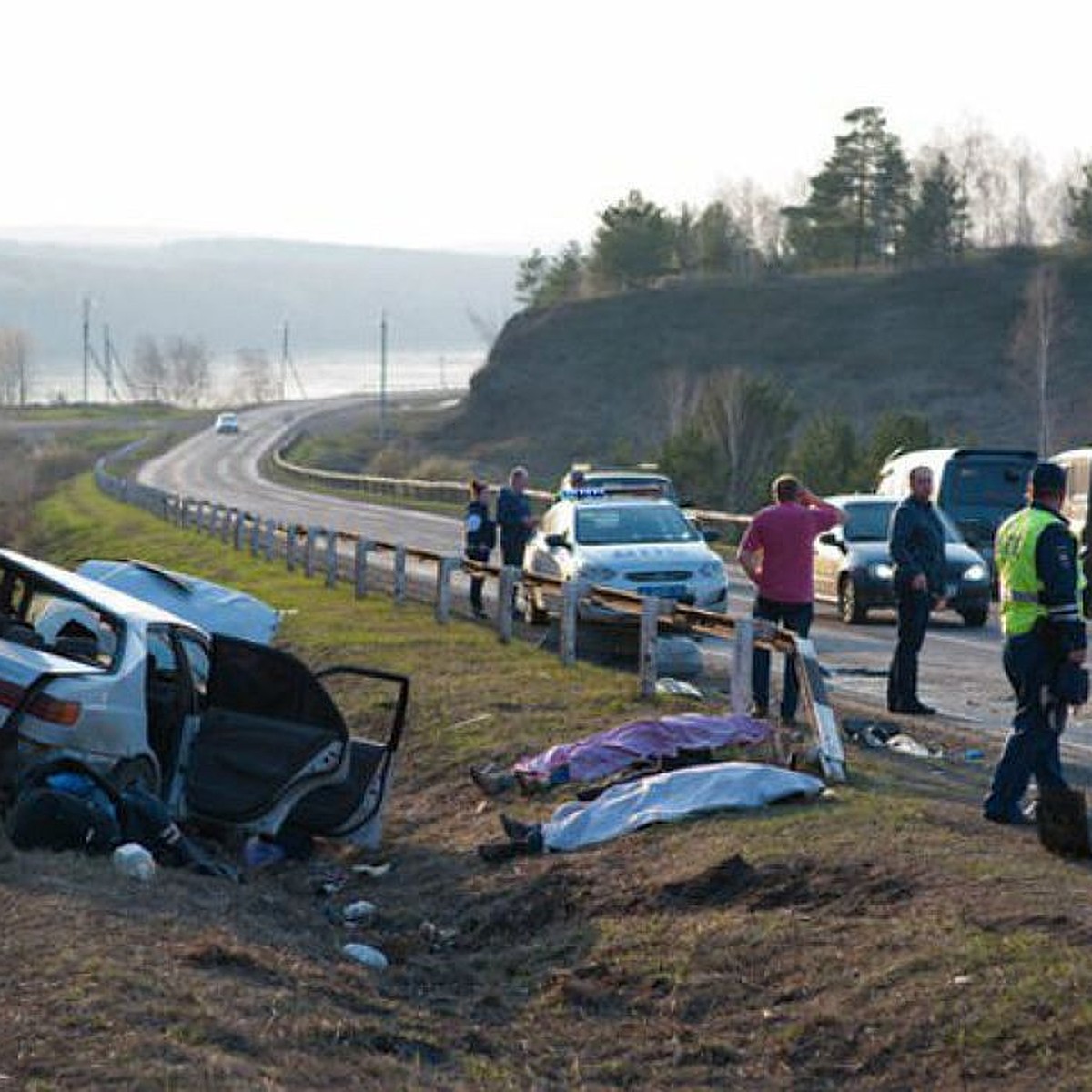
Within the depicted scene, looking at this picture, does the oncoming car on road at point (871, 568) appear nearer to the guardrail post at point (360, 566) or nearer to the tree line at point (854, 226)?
the guardrail post at point (360, 566)

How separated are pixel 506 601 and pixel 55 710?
391 inches

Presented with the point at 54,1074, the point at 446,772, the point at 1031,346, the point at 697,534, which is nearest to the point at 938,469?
the point at 697,534

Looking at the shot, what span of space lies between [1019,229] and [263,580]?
4886 inches

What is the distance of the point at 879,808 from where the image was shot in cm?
1208

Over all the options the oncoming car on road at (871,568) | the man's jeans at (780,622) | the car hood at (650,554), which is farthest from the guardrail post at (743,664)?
the oncoming car on road at (871,568)

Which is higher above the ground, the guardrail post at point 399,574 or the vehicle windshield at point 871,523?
the vehicle windshield at point 871,523

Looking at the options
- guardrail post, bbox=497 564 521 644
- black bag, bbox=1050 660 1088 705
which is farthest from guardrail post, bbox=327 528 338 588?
black bag, bbox=1050 660 1088 705

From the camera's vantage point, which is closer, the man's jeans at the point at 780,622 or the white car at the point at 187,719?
the white car at the point at 187,719

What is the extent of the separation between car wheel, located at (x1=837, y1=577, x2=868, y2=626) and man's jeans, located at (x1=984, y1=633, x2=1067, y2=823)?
48.2 feet

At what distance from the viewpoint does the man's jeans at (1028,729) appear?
11.6m

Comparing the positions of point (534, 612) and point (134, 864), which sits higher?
point (134, 864)

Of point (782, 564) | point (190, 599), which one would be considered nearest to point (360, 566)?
point (190, 599)

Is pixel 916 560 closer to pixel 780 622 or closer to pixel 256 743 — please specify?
pixel 780 622

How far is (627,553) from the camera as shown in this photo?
25.3 m
